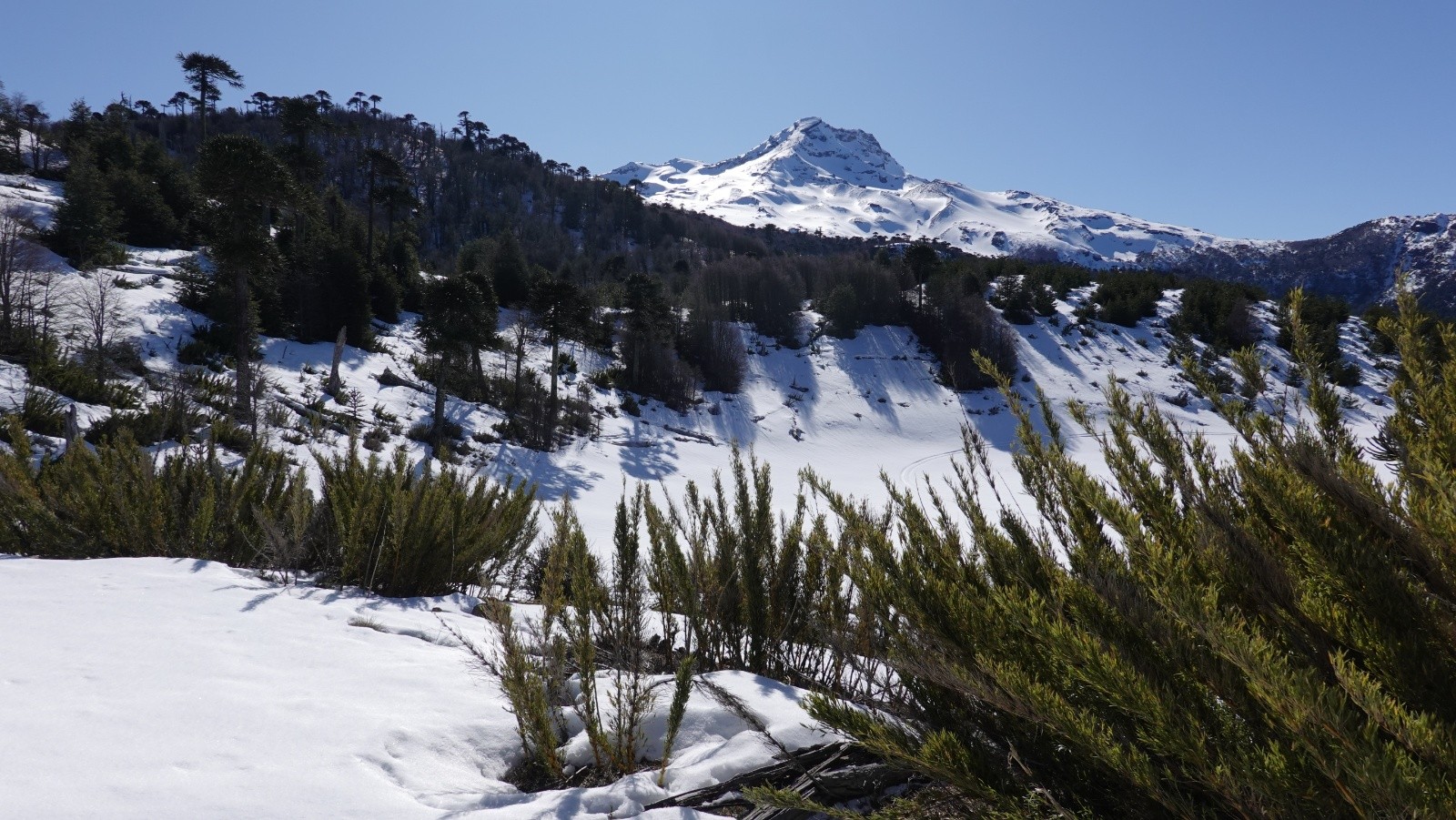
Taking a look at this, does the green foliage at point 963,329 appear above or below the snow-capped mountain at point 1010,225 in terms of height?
below

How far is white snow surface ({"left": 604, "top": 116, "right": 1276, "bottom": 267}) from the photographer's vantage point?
121000 millimetres

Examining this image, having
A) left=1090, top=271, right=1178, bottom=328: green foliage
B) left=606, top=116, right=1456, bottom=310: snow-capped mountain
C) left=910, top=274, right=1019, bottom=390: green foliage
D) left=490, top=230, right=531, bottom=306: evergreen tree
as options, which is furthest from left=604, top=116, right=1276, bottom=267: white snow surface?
left=490, top=230, right=531, bottom=306: evergreen tree

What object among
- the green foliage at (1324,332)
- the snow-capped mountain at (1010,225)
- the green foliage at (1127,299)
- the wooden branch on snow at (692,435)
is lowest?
the wooden branch on snow at (692,435)

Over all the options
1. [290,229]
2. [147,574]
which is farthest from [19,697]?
[290,229]

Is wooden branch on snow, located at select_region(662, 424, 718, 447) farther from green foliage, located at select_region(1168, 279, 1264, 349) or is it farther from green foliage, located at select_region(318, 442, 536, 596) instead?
green foliage, located at select_region(1168, 279, 1264, 349)

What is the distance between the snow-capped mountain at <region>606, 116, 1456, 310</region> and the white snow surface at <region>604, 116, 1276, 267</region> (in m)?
0.38

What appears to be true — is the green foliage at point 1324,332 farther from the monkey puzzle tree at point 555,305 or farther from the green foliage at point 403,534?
the monkey puzzle tree at point 555,305

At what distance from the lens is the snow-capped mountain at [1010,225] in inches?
3263

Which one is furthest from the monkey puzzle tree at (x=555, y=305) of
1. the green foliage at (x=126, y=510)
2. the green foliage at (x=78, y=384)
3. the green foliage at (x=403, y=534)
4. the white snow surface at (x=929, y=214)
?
the white snow surface at (x=929, y=214)

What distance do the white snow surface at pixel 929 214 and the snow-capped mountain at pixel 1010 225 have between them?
38 cm

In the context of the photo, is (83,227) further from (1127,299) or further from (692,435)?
(1127,299)

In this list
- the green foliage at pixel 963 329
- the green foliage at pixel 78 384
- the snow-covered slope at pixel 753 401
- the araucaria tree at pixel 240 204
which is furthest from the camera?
the green foliage at pixel 963 329

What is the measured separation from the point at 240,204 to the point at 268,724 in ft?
46.3

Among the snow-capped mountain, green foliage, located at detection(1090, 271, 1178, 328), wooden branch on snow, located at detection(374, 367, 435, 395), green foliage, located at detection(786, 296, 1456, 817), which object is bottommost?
wooden branch on snow, located at detection(374, 367, 435, 395)
